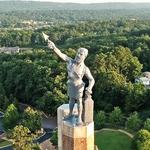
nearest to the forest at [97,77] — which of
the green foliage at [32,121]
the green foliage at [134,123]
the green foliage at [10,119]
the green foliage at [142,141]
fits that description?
the green foliage at [134,123]

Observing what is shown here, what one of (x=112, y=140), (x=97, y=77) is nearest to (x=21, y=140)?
(x=112, y=140)

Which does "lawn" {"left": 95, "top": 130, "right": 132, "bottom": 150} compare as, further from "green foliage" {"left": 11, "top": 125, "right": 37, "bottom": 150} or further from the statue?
the statue

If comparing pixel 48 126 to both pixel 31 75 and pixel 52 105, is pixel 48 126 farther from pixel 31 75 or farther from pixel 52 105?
pixel 31 75

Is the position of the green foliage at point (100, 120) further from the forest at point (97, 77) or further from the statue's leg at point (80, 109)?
the statue's leg at point (80, 109)

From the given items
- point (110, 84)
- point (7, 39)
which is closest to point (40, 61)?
point (110, 84)

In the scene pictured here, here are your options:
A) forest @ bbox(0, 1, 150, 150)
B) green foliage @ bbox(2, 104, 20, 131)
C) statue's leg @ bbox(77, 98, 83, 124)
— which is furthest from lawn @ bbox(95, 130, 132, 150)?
statue's leg @ bbox(77, 98, 83, 124)
